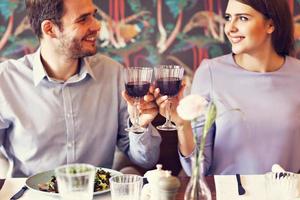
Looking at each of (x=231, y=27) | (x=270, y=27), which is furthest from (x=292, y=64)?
(x=231, y=27)

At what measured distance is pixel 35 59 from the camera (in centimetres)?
214

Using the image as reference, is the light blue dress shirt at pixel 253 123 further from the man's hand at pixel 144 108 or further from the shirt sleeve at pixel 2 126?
the shirt sleeve at pixel 2 126

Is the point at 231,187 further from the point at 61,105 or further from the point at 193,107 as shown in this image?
the point at 61,105

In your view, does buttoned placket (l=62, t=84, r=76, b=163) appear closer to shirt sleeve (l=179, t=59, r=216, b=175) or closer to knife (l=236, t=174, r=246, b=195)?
shirt sleeve (l=179, t=59, r=216, b=175)

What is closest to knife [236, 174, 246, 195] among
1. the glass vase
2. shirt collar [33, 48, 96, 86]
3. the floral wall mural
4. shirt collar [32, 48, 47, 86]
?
the glass vase

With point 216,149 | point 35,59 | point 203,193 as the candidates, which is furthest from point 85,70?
point 203,193

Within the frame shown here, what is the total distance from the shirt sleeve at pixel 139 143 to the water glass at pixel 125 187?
0.60 m

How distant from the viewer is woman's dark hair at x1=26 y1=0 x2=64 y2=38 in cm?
210

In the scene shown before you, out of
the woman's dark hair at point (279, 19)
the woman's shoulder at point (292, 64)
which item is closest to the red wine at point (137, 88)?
the woman's dark hair at point (279, 19)

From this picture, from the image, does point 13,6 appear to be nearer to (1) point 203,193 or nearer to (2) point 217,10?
(2) point 217,10

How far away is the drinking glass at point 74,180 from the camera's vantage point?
4.13 feet

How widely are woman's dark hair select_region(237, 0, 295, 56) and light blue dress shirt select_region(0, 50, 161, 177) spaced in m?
0.66

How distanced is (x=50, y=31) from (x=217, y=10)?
1.18 meters

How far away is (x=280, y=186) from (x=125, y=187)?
47 cm
